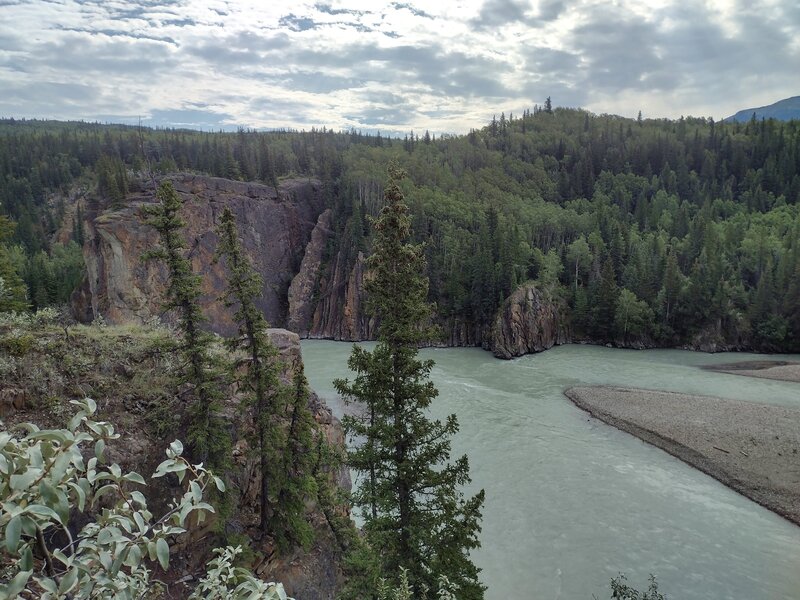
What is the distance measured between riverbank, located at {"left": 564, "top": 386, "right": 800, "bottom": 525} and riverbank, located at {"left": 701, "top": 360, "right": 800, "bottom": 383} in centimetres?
1121

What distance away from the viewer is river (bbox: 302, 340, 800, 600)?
18.5 m

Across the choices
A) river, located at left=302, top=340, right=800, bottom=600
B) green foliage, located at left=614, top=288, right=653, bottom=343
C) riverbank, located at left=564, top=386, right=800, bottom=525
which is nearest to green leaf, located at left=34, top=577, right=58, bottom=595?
river, located at left=302, top=340, right=800, bottom=600

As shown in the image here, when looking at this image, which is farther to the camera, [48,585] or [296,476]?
[296,476]

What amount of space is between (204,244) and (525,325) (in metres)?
43.8

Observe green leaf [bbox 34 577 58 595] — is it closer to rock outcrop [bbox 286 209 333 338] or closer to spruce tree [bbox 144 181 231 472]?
spruce tree [bbox 144 181 231 472]

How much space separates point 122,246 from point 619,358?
192ft

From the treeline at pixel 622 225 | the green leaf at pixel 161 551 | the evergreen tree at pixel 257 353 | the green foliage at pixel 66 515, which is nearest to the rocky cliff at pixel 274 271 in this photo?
the treeline at pixel 622 225

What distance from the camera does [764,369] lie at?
4816 cm

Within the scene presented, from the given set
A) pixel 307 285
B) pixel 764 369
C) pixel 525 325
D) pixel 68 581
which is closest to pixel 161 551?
pixel 68 581

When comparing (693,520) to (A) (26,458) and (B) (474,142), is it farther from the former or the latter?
(B) (474,142)

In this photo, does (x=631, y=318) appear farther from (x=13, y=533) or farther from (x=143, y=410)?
(x=13, y=533)

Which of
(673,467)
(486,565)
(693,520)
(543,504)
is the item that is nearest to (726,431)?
(673,467)

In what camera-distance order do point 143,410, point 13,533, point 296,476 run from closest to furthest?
point 13,533 → point 143,410 → point 296,476

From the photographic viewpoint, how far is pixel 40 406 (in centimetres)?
1230
